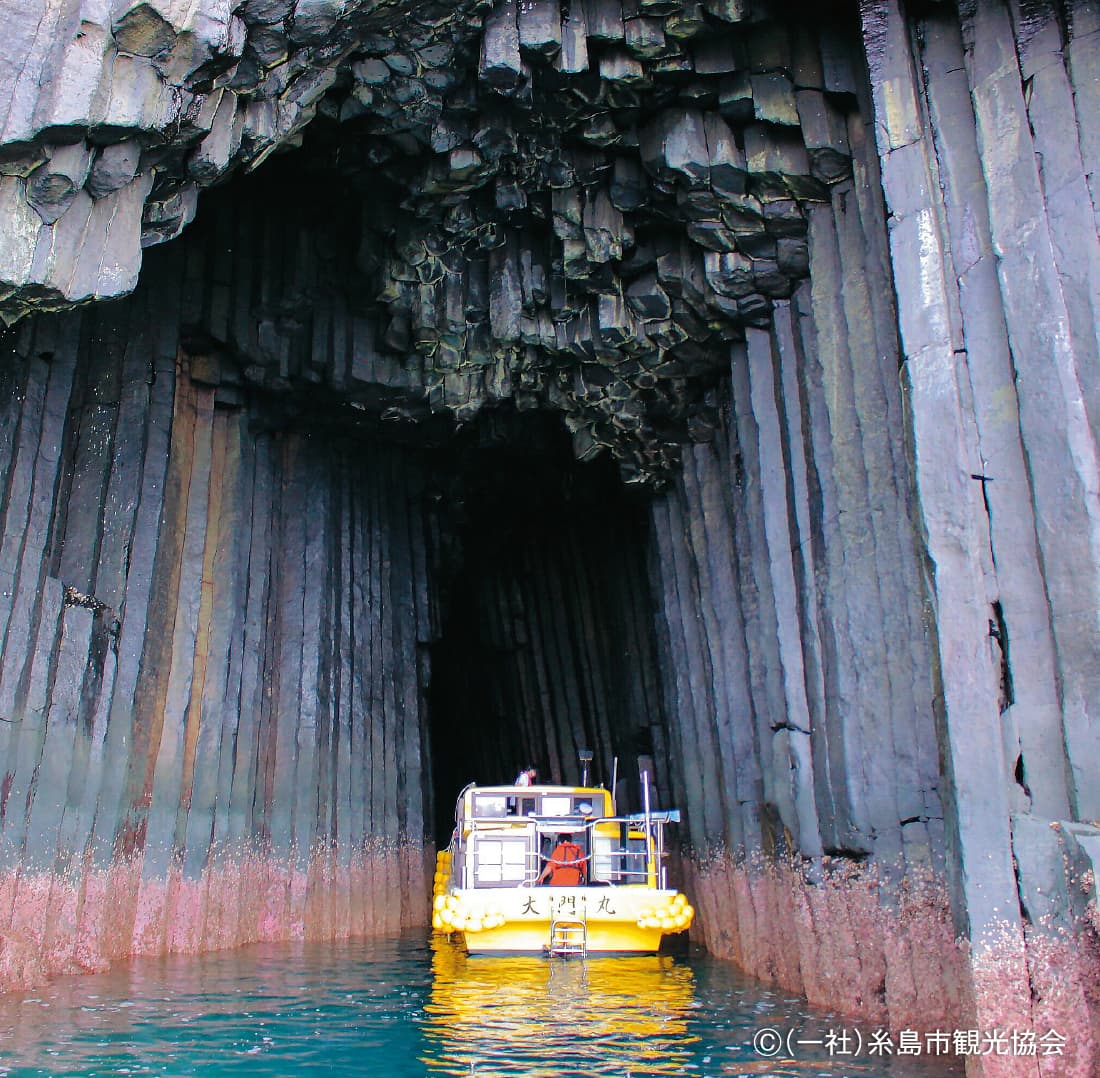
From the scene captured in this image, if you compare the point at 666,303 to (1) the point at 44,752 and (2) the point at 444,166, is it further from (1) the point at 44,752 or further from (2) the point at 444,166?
(1) the point at 44,752

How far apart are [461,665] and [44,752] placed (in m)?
12.6

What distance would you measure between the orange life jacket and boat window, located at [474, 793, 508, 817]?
1.28 m

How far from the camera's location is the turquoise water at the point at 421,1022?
571 cm

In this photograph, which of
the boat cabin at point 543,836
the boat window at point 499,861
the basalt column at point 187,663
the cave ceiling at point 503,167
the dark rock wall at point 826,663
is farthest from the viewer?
the boat window at point 499,861

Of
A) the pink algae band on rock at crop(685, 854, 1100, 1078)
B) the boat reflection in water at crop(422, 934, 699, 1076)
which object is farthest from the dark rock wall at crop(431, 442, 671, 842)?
the boat reflection in water at crop(422, 934, 699, 1076)

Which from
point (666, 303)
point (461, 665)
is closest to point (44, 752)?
point (666, 303)

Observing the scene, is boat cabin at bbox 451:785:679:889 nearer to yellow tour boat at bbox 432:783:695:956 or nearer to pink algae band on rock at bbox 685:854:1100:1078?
yellow tour boat at bbox 432:783:695:956

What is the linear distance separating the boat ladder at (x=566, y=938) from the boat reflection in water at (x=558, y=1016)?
141 millimetres

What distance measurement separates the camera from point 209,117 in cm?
730

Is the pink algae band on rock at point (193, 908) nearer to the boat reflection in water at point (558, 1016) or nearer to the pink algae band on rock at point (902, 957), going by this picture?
the boat reflection in water at point (558, 1016)

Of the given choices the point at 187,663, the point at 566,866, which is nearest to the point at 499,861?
the point at 566,866

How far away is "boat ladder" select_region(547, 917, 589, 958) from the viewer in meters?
9.59

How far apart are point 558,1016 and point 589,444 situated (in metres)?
7.20

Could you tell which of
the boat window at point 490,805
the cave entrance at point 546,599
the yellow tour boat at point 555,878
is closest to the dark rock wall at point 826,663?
the yellow tour boat at point 555,878
